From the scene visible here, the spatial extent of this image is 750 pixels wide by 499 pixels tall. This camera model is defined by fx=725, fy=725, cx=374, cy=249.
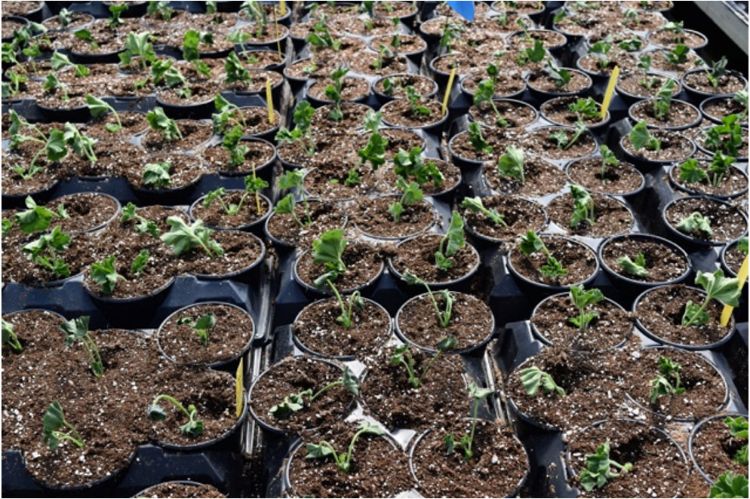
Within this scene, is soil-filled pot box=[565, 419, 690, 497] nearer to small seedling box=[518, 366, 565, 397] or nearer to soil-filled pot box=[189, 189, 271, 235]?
small seedling box=[518, 366, 565, 397]

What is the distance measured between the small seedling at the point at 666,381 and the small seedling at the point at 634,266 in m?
0.59

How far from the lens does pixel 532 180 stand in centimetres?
408

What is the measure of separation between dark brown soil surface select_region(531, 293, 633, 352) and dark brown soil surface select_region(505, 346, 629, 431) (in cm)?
6

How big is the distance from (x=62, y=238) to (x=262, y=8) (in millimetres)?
3317

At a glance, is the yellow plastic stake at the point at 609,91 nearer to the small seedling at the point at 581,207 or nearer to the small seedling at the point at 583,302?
the small seedling at the point at 581,207

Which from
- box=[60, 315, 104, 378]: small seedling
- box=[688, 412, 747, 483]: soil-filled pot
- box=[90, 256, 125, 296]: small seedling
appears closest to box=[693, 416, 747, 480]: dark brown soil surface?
box=[688, 412, 747, 483]: soil-filled pot

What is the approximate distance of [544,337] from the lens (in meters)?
3.05

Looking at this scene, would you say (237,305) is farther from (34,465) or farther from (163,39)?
(163,39)

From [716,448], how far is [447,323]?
112 cm

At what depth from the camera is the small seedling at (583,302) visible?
9.70 feet

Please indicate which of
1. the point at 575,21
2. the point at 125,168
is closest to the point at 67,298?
the point at 125,168

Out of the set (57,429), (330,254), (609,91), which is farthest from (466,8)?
(57,429)

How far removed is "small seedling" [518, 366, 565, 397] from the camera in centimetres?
269

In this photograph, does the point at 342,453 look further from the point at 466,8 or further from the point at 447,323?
the point at 466,8
